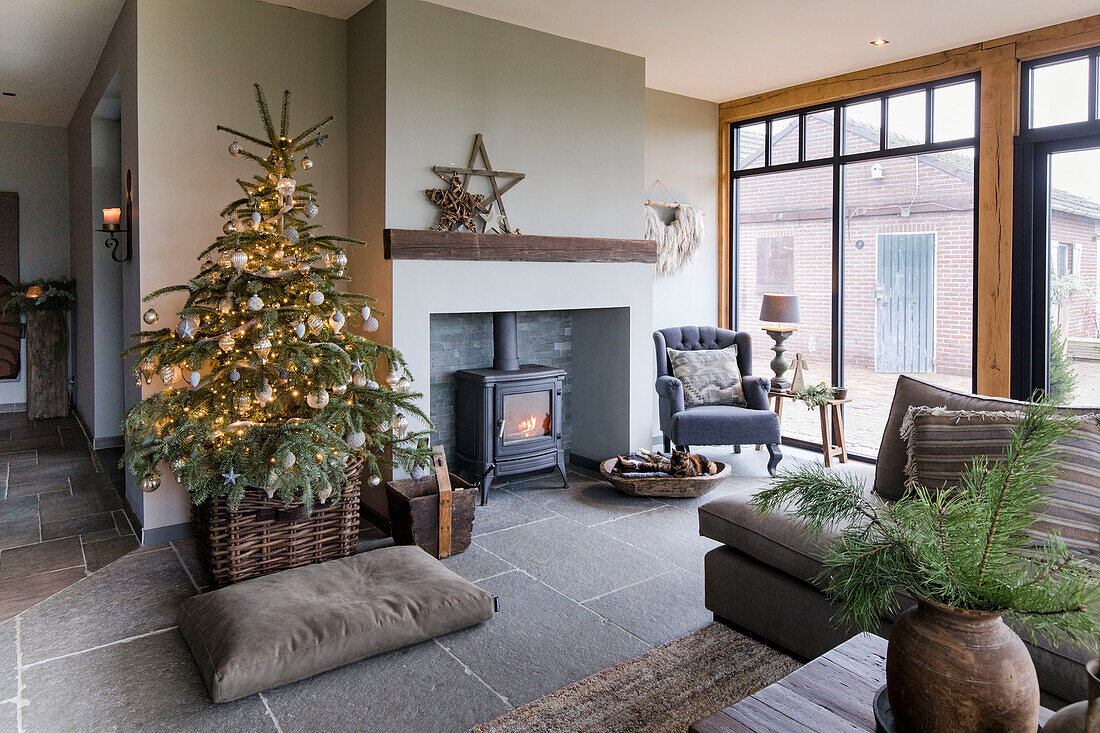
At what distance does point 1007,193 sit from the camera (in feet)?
15.3

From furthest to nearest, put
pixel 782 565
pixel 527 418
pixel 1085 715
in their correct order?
pixel 527 418, pixel 782 565, pixel 1085 715

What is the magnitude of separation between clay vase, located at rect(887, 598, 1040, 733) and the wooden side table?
12.4 feet

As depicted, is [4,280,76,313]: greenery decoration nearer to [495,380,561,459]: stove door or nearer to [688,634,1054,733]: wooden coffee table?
[495,380,561,459]: stove door

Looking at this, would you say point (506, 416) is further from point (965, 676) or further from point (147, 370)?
point (965, 676)

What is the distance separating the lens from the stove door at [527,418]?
457cm

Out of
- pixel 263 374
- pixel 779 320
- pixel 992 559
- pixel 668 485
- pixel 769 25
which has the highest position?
pixel 769 25

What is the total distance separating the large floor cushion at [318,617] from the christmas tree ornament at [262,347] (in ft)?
2.94

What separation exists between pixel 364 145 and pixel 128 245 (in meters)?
1.48

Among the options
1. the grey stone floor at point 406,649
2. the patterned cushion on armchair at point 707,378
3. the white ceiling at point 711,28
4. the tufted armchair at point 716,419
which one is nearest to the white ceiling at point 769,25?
the white ceiling at point 711,28

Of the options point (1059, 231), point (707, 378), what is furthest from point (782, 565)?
point (1059, 231)

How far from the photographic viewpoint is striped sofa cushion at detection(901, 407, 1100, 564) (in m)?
2.24

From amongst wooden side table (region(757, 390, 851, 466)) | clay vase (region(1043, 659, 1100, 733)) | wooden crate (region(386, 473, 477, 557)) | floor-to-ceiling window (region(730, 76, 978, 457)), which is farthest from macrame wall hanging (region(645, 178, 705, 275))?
clay vase (region(1043, 659, 1100, 733))

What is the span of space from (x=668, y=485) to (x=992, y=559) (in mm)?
3154

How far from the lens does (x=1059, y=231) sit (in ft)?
14.9
